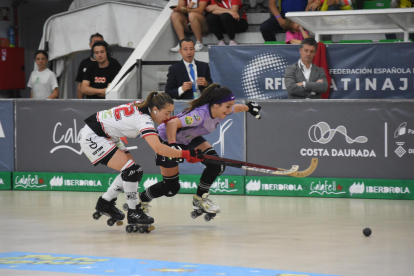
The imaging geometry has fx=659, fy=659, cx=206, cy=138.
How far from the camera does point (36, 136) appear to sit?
1066 centimetres

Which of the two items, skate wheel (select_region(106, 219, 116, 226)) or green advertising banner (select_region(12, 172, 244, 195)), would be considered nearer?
skate wheel (select_region(106, 219, 116, 226))

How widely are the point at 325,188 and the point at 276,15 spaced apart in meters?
3.55

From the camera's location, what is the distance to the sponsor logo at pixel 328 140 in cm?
934

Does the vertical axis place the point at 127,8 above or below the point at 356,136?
above

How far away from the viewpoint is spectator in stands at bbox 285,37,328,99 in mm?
9320

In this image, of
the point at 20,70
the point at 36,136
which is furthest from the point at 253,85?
the point at 20,70

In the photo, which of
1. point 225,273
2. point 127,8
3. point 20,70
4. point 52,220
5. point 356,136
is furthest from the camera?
point 20,70

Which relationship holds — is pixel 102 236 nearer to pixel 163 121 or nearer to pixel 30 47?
pixel 163 121

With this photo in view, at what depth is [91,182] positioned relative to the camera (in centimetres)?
1045

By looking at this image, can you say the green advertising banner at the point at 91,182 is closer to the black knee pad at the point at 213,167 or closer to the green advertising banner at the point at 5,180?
the green advertising banner at the point at 5,180

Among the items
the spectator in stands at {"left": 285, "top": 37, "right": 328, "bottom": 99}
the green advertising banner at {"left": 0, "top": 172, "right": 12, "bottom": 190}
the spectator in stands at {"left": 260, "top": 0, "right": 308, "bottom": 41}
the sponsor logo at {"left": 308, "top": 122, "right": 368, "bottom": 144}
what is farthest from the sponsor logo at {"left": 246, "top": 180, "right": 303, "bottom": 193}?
the green advertising banner at {"left": 0, "top": 172, "right": 12, "bottom": 190}

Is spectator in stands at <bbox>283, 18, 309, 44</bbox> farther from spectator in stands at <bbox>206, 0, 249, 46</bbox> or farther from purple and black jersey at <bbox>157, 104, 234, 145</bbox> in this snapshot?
purple and black jersey at <bbox>157, 104, 234, 145</bbox>

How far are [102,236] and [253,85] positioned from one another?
4.52m

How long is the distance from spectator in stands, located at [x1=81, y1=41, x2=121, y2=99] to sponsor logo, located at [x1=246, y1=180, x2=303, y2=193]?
10.0 ft
